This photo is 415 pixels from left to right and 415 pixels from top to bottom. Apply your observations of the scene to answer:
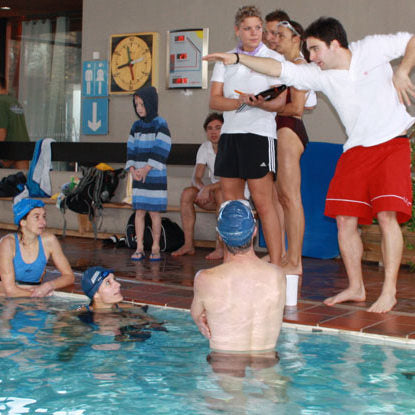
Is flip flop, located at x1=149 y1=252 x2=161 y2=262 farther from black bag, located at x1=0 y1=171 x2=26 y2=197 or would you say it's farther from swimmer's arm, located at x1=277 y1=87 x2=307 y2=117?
black bag, located at x1=0 y1=171 x2=26 y2=197

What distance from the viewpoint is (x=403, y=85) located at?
13.4 feet

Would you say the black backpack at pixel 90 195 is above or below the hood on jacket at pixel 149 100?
below

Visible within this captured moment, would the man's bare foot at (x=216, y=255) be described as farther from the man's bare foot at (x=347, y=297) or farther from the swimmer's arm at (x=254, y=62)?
the swimmer's arm at (x=254, y=62)

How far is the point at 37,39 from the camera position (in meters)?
13.4

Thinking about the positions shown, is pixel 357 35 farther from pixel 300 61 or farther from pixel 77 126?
pixel 77 126

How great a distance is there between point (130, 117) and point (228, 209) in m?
7.86

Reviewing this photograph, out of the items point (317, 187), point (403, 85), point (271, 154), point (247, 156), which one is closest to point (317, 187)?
point (317, 187)

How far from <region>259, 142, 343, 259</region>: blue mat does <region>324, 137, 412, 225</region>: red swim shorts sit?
2.67m

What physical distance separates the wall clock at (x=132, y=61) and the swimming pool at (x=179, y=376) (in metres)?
6.90

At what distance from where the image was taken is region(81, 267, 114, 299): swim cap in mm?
4645

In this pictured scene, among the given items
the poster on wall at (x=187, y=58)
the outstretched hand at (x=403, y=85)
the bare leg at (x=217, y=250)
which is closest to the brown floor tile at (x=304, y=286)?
the bare leg at (x=217, y=250)

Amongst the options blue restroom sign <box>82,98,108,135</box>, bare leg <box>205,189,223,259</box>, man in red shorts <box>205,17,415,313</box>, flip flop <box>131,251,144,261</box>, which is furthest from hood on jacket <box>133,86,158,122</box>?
blue restroom sign <box>82,98,108,135</box>

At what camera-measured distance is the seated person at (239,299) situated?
10.2 feet

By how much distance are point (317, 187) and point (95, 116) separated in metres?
4.98
